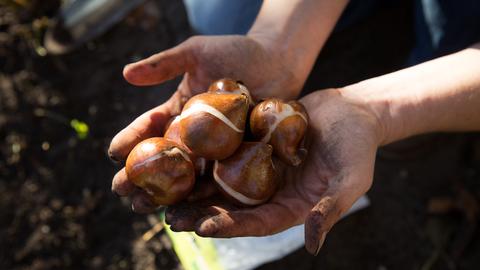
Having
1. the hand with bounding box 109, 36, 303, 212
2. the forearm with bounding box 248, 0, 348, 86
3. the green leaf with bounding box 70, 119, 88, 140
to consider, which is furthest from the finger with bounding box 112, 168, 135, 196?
the green leaf with bounding box 70, 119, 88, 140

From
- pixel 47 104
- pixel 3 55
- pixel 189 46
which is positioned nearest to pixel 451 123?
pixel 189 46

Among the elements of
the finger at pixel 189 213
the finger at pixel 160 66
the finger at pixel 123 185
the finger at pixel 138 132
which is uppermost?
the finger at pixel 160 66

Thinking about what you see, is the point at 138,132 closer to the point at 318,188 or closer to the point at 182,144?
the point at 182,144

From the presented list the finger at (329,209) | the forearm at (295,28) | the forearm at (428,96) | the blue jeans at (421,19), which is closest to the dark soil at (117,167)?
the blue jeans at (421,19)

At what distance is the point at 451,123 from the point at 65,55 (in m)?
2.60

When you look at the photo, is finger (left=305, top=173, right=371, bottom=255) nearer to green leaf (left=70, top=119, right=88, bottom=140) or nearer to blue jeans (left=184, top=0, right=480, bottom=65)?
blue jeans (left=184, top=0, right=480, bottom=65)

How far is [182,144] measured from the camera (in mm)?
1843

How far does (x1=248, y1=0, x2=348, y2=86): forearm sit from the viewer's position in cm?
228

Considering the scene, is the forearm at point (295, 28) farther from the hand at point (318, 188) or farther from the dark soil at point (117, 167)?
the dark soil at point (117, 167)

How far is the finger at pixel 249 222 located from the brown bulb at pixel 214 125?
0.83 feet

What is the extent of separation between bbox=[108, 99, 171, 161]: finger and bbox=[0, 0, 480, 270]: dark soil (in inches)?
36.0

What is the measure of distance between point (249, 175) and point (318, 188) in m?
0.26

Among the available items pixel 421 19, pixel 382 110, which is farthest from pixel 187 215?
pixel 421 19

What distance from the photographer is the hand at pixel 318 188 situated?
5.01ft
